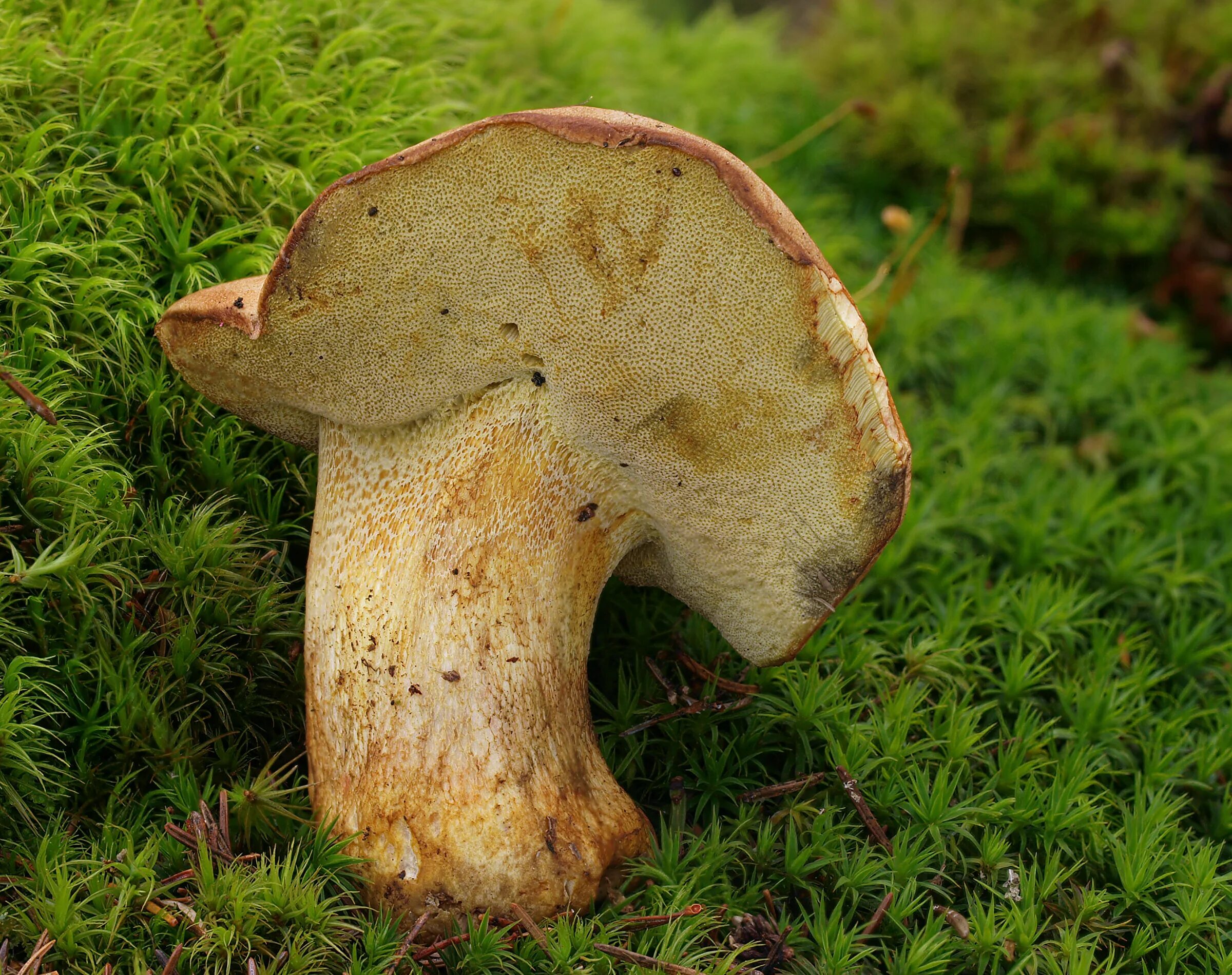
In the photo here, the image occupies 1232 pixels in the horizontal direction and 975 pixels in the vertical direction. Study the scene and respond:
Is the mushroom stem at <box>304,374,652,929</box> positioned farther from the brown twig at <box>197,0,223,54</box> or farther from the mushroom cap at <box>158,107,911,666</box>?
the brown twig at <box>197,0,223,54</box>

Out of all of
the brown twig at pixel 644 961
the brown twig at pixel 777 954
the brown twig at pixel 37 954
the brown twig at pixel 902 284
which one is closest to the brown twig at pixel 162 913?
the brown twig at pixel 37 954

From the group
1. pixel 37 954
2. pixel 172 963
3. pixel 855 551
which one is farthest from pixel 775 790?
pixel 37 954

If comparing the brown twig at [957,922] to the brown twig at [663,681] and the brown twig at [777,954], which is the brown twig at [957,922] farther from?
the brown twig at [663,681]

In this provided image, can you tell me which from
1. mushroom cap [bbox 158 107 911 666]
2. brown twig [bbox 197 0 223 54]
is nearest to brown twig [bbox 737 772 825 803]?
mushroom cap [bbox 158 107 911 666]

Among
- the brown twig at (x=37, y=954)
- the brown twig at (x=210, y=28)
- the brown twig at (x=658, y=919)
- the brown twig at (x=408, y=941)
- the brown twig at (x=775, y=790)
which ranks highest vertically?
the brown twig at (x=210, y=28)

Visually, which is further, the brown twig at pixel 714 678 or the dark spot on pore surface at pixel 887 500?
the brown twig at pixel 714 678

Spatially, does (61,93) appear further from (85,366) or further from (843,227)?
(843,227)

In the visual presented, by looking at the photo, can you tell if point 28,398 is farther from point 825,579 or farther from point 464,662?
point 825,579
